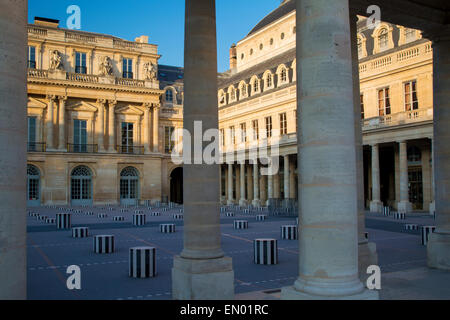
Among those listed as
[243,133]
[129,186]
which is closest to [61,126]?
[129,186]

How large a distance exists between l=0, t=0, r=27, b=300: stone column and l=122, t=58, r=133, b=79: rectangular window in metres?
54.9

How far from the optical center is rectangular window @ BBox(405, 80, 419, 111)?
3425 centimetres

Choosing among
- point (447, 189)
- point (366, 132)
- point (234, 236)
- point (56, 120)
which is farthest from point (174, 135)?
point (447, 189)

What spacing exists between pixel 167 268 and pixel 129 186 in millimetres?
46408

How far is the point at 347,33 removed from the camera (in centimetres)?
658

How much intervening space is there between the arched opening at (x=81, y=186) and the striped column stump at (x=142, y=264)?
45.1m

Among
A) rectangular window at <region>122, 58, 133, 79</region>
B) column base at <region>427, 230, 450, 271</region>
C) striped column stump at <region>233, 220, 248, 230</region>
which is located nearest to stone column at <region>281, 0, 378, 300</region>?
column base at <region>427, 230, 450, 271</region>

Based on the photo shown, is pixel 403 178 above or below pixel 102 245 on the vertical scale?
above

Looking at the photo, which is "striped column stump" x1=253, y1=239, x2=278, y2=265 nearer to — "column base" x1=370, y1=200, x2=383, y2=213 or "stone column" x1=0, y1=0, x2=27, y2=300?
"stone column" x1=0, y1=0, x2=27, y2=300

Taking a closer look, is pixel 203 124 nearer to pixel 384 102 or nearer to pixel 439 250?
pixel 439 250

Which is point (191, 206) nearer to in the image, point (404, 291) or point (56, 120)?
point (404, 291)

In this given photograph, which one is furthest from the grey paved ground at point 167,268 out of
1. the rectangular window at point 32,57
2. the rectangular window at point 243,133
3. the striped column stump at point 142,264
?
the rectangular window at point 32,57

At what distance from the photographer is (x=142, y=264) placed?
1188cm

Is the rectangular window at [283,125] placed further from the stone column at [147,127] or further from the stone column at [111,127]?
the stone column at [111,127]
